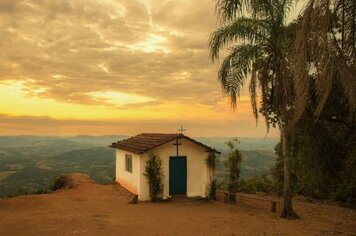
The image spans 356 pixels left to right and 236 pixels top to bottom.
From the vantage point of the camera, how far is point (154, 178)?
69.2ft

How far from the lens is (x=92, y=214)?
1742 centimetres

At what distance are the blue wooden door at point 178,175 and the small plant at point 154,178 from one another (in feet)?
2.87

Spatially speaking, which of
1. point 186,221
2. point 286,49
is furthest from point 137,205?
point 286,49

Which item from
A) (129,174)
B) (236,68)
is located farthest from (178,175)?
(236,68)

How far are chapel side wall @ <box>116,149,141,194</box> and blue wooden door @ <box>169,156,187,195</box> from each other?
6.19ft

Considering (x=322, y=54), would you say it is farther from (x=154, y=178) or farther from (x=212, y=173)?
(x=212, y=173)

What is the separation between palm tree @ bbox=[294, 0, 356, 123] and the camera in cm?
751

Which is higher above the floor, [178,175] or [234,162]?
[234,162]

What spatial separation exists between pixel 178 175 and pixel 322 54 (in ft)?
50.8

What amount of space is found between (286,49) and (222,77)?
2872mm

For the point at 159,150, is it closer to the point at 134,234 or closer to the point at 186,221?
the point at 186,221

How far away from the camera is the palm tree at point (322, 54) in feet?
24.6

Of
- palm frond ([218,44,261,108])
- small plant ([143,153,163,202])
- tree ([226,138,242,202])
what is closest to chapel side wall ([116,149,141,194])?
small plant ([143,153,163,202])

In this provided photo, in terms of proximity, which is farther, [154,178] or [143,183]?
[143,183]
